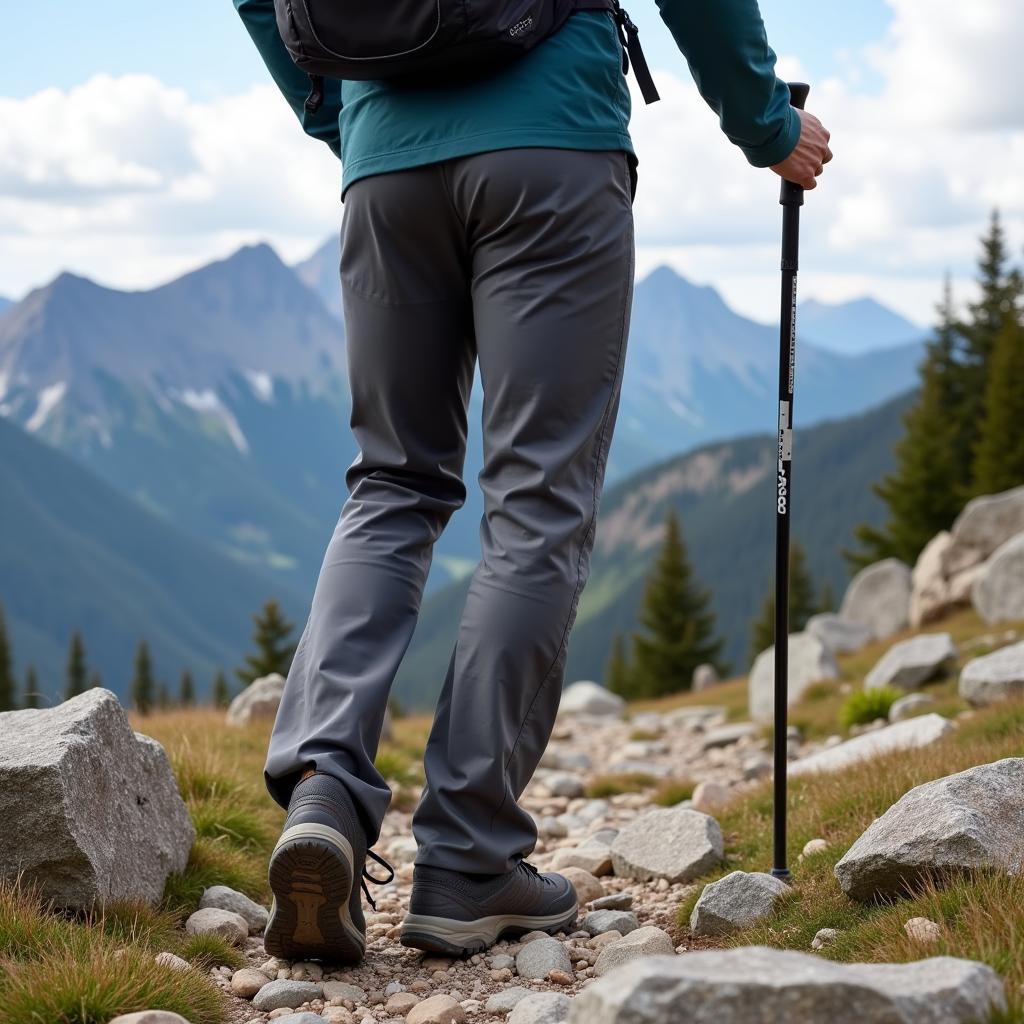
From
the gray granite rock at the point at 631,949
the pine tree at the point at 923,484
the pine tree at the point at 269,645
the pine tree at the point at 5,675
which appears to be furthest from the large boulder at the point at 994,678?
the pine tree at the point at 5,675

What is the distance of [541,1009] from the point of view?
2857mm

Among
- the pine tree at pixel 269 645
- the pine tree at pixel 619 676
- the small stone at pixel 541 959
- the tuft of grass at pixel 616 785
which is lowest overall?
the pine tree at pixel 619 676

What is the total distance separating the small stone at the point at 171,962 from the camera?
125 inches

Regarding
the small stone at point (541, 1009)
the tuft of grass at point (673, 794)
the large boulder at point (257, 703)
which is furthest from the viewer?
the large boulder at point (257, 703)

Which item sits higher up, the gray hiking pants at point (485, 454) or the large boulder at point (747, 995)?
the gray hiking pants at point (485, 454)

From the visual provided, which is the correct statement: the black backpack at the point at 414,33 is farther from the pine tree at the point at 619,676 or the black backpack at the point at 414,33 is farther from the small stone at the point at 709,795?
the pine tree at the point at 619,676

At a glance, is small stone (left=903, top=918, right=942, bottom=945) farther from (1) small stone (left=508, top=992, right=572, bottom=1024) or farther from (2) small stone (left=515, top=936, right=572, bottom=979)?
(2) small stone (left=515, top=936, right=572, bottom=979)

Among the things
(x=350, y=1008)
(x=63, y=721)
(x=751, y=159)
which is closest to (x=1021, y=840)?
(x=350, y=1008)

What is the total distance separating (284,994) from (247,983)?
0.20m

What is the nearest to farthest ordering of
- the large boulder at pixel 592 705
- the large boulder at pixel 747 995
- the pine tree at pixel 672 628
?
the large boulder at pixel 747 995 < the large boulder at pixel 592 705 < the pine tree at pixel 672 628

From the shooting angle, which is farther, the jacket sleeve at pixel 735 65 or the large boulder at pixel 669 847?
the large boulder at pixel 669 847

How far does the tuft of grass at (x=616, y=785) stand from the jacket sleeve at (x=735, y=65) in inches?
214

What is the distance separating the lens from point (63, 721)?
4.08m

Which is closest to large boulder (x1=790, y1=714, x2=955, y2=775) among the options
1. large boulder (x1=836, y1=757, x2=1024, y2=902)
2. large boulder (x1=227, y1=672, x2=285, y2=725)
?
A: large boulder (x1=836, y1=757, x2=1024, y2=902)
